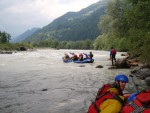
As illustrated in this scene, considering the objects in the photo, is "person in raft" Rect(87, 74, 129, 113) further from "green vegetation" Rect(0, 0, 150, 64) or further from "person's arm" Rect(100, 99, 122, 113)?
"green vegetation" Rect(0, 0, 150, 64)

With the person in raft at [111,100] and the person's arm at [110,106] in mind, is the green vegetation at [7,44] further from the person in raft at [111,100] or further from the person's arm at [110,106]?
the person's arm at [110,106]

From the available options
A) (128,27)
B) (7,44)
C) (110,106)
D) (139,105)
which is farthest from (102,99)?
(7,44)

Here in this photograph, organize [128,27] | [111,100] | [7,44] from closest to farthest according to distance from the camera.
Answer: [111,100] → [128,27] → [7,44]

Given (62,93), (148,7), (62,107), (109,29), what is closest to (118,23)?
(109,29)

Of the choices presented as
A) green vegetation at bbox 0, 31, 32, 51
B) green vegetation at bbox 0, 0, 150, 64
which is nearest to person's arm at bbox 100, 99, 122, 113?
green vegetation at bbox 0, 0, 150, 64

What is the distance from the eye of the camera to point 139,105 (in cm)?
488

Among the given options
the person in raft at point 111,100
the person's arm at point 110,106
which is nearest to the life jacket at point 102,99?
the person in raft at point 111,100

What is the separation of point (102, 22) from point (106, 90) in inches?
1998

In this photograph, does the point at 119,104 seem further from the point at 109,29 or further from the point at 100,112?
the point at 109,29

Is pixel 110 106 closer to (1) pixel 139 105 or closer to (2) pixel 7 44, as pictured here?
(1) pixel 139 105

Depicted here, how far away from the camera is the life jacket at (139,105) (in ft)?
15.8

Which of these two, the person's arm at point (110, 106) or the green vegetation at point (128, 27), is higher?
the green vegetation at point (128, 27)

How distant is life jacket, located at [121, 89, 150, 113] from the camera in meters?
4.82

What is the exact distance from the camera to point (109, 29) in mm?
51844
